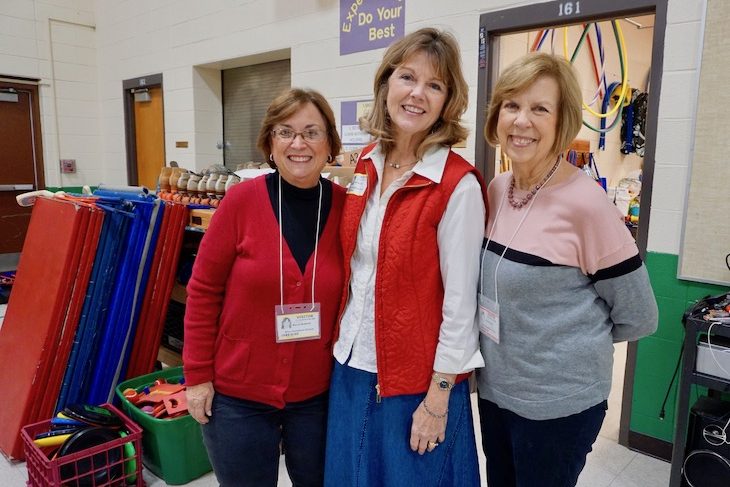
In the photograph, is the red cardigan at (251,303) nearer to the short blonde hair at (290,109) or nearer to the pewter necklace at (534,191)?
the short blonde hair at (290,109)

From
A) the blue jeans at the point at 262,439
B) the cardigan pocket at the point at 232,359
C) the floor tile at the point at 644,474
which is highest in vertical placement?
the cardigan pocket at the point at 232,359

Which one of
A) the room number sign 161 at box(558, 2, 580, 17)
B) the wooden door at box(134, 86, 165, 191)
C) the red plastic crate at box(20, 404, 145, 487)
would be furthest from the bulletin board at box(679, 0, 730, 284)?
the wooden door at box(134, 86, 165, 191)

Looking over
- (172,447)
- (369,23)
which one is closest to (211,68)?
(369,23)

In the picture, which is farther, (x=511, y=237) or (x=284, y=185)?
(x=284, y=185)

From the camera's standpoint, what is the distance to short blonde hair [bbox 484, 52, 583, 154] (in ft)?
4.06

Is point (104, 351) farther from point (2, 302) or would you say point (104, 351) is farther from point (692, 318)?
point (2, 302)

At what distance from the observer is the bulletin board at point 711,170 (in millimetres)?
2229

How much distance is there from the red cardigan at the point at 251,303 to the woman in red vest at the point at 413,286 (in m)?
0.08

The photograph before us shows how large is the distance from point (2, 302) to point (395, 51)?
5.34 metres

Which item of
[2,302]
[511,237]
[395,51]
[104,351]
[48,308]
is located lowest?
[2,302]

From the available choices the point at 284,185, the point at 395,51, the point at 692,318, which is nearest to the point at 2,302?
the point at 284,185

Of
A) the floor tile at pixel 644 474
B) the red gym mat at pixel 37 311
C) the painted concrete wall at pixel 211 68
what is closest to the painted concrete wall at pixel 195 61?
the painted concrete wall at pixel 211 68

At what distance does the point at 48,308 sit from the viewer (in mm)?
2436

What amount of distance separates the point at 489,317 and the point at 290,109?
0.75 meters
